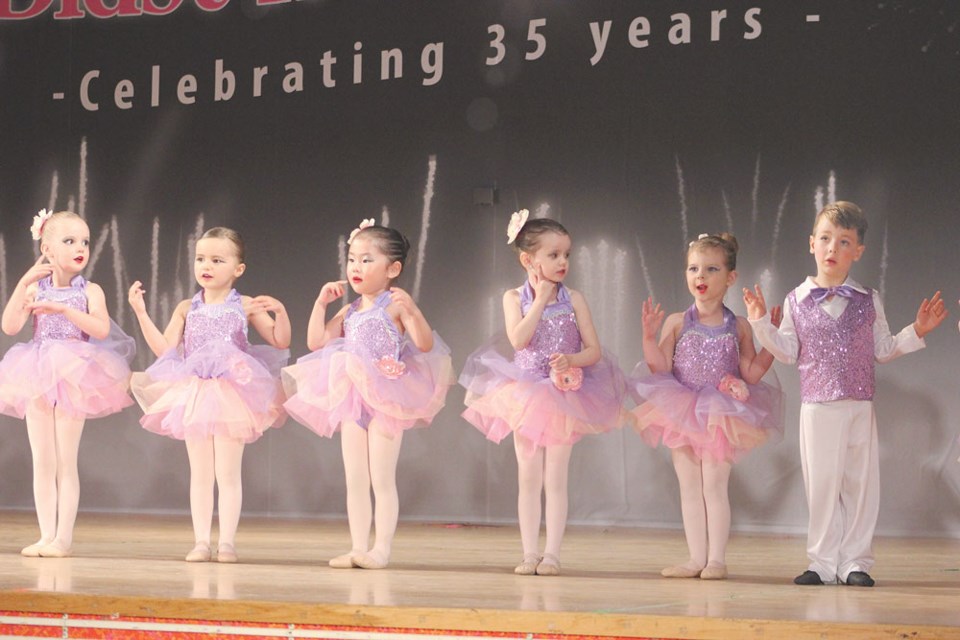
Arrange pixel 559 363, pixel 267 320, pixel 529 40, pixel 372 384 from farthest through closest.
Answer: pixel 529 40, pixel 267 320, pixel 372 384, pixel 559 363

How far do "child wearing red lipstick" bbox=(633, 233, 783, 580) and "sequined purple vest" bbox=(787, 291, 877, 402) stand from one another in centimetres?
22

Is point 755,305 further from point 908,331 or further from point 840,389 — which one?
point 908,331

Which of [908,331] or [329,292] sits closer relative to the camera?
[908,331]

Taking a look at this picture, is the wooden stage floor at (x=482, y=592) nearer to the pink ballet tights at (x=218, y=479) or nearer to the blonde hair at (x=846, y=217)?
the pink ballet tights at (x=218, y=479)

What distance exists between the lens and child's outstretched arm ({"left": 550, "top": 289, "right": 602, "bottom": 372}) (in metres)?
4.38

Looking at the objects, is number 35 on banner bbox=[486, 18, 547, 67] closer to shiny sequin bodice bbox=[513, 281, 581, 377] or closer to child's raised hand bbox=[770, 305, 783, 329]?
shiny sequin bodice bbox=[513, 281, 581, 377]

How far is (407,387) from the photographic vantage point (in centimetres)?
449

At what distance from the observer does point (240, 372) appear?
4.67 m

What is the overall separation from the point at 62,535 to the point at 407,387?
4.96ft

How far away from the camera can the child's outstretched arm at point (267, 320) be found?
15.9 ft

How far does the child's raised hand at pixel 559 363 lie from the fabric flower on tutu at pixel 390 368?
1.81ft

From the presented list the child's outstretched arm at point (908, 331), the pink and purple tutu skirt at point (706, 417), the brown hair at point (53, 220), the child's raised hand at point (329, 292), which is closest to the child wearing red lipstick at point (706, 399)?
the pink and purple tutu skirt at point (706, 417)

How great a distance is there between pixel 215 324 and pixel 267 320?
21 centimetres

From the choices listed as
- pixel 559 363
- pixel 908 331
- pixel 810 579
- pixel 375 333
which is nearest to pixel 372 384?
pixel 375 333
